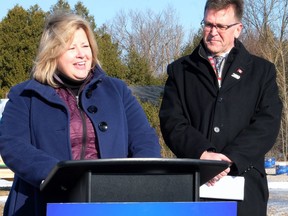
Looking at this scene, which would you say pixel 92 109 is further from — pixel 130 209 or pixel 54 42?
pixel 130 209

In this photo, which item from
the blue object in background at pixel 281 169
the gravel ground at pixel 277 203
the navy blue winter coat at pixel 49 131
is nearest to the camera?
the navy blue winter coat at pixel 49 131

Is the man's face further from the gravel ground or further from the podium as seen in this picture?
the gravel ground

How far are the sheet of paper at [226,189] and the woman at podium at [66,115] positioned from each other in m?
0.68

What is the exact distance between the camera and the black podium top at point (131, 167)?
2.60 meters

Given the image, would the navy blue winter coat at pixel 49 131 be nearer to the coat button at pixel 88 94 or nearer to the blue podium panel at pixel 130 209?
the coat button at pixel 88 94

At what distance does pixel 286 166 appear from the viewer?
26375 mm

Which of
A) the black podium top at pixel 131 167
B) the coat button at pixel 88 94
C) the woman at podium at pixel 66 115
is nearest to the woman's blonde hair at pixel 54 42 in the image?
the woman at podium at pixel 66 115

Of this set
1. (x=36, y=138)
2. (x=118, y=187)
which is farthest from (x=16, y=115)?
(x=118, y=187)

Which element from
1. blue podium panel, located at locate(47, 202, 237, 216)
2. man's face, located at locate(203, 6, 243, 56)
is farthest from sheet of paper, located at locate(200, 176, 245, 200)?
blue podium panel, located at locate(47, 202, 237, 216)

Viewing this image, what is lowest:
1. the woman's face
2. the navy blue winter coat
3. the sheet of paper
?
the sheet of paper

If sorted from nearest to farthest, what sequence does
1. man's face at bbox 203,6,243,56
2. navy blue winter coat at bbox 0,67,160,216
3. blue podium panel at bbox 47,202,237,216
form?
blue podium panel at bbox 47,202,237,216
navy blue winter coat at bbox 0,67,160,216
man's face at bbox 203,6,243,56

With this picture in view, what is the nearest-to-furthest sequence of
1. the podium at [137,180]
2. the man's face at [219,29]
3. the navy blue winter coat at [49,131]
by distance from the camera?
the podium at [137,180] < the navy blue winter coat at [49,131] < the man's face at [219,29]

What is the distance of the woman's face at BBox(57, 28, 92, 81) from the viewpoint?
11.5ft

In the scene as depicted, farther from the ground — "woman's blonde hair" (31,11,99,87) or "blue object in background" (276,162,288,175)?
"woman's blonde hair" (31,11,99,87)
